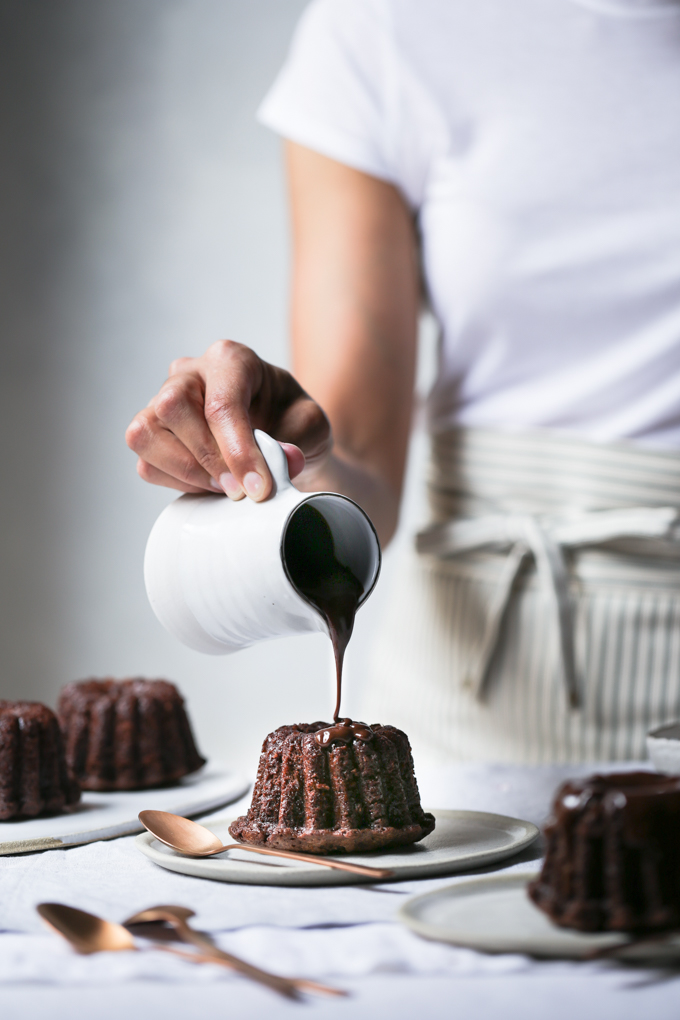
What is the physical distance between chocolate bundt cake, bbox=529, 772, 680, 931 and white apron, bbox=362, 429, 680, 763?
1.13 meters

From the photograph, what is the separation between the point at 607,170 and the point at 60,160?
268 centimetres

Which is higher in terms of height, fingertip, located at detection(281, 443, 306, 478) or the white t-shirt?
the white t-shirt

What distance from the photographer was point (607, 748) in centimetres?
209

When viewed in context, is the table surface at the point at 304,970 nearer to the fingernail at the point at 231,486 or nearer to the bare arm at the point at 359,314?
the fingernail at the point at 231,486

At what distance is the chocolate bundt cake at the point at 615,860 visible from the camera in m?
0.86

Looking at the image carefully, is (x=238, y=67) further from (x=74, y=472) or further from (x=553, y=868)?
(x=553, y=868)

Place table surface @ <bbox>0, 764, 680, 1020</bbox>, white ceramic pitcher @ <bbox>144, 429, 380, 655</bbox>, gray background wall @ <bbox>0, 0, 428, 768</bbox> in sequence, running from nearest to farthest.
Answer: table surface @ <bbox>0, 764, 680, 1020</bbox> → white ceramic pitcher @ <bbox>144, 429, 380, 655</bbox> → gray background wall @ <bbox>0, 0, 428, 768</bbox>

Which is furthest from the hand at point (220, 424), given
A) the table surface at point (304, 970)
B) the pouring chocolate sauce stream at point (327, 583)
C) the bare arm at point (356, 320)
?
the table surface at point (304, 970)

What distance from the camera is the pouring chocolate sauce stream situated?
1.31m

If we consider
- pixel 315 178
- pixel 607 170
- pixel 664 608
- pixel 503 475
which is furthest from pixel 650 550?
pixel 315 178

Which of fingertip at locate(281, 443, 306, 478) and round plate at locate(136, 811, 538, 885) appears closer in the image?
round plate at locate(136, 811, 538, 885)

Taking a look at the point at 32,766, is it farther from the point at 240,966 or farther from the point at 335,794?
the point at 240,966

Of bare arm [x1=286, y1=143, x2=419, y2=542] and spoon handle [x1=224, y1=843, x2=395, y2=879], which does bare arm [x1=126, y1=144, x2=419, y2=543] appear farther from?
spoon handle [x1=224, y1=843, x2=395, y2=879]

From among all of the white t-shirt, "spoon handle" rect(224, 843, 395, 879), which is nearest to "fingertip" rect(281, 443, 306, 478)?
"spoon handle" rect(224, 843, 395, 879)
